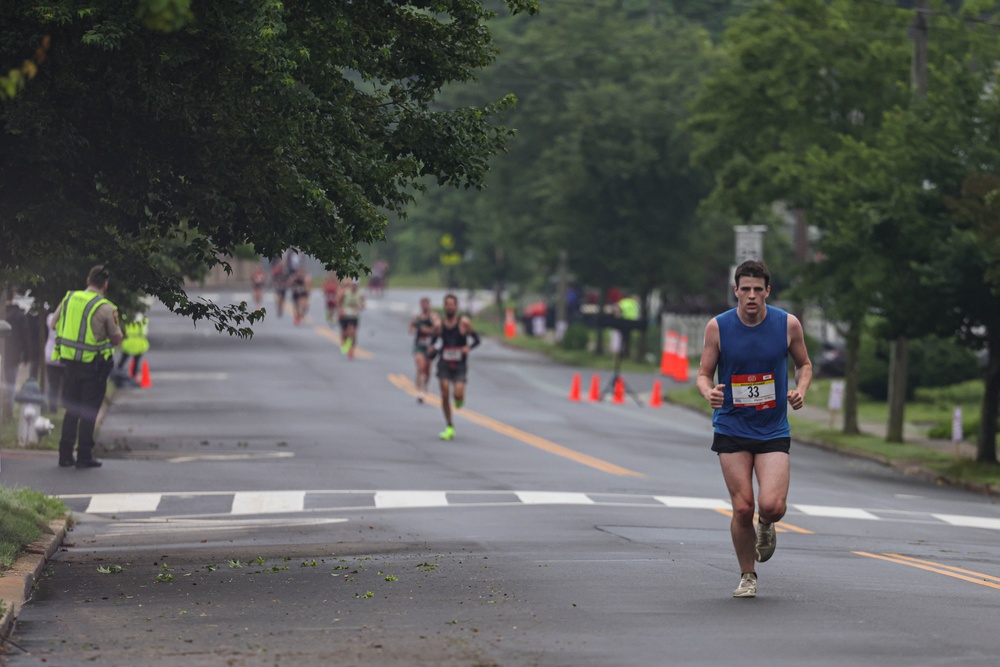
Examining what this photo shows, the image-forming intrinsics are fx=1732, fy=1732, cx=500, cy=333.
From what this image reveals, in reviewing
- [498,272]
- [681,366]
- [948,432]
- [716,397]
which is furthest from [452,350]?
[498,272]

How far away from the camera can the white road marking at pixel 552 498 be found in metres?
17.7

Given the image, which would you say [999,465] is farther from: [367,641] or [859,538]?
[367,641]

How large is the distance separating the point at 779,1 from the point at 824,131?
274cm

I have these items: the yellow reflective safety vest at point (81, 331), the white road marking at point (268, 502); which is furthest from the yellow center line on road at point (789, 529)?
the yellow reflective safety vest at point (81, 331)

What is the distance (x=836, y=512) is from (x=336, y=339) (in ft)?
112

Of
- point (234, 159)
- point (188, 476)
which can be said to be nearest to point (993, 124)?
point (188, 476)

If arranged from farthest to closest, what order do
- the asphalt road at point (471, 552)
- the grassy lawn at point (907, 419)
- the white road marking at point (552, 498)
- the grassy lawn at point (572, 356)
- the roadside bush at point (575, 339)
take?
1. the roadside bush at point (575, 339)
2. the grassy lawn at point (572, 356)
3. the grassy lawn at point (907, 419)
4. the white road marking at point (552, 498)
5. the asphalt road at point (471, 552)

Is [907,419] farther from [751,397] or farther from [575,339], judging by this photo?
[751,397]

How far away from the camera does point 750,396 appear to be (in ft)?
33.3

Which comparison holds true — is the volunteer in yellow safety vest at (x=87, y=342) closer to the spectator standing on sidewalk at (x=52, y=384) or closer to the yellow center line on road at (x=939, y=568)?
the spectator standing on sidewalk at (x=52, y=384)

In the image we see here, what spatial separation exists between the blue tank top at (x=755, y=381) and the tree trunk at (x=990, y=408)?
15.6 m

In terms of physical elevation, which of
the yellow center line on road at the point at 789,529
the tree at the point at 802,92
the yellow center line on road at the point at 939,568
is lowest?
the yellow center line on road at the point at 789,529

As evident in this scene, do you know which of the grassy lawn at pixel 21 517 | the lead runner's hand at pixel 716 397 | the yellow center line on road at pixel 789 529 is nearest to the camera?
the lead runner's hand at pixel 716 397

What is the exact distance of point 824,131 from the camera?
104 ft
